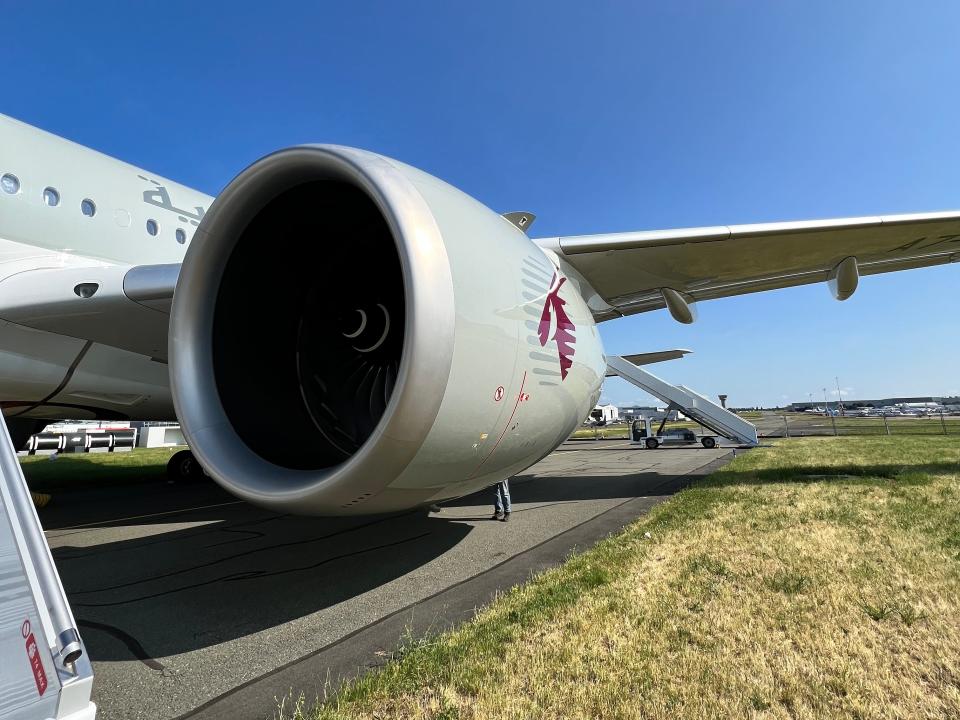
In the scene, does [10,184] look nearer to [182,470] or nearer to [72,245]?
[72,245]

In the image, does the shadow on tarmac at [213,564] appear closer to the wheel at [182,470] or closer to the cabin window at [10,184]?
the wheel at [182,470]

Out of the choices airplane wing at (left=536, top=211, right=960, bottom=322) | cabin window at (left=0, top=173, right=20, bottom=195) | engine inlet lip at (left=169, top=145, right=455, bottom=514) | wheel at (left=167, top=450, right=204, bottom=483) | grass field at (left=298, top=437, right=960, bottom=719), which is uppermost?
cabin window at (left=0, top=173, right=20, bottom=195)

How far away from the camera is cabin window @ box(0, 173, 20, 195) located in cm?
483

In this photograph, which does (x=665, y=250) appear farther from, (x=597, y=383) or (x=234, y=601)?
(x=234, y=601)

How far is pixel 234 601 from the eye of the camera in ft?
10.3

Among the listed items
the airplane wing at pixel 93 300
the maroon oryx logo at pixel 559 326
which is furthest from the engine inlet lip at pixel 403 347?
the airplane wing at pixel 93 300

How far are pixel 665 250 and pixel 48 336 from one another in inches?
246

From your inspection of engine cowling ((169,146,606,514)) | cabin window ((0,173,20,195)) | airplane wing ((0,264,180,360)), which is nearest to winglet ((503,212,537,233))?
engine cowling ((169,146,606,514))

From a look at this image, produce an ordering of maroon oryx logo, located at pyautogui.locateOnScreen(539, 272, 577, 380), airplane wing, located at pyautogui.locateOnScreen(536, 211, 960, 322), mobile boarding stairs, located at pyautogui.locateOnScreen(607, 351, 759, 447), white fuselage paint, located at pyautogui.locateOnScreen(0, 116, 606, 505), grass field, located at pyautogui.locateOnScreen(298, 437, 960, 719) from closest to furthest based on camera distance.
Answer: grass field, located at pyautogui.locateOnScreen(298, 437, 960, 719)
white fuselage paint, located at pyautogui.locateOnScreen(0, 116, 606, 505)
maroon oryx logo, located at pyautogui.locateOnScreen(539, 272, 577, 380)
airplane wing, located at pyautogui.locateOnScreen(536, 211, 960, 322)
mobile boarding stairs, located at pyautogui.locateOnScreen(607, 351, 759, 447)

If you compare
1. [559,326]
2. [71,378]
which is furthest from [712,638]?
[71,378]

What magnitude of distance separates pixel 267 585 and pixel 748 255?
5.84 metres

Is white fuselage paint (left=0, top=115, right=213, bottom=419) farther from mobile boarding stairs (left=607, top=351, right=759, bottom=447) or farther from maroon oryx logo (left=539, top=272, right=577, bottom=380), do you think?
mobile boarding stairs (left=607, top=351, right=759, bottom=447)

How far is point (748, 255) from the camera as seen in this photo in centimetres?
575

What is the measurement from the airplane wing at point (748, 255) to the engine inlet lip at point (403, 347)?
2433 mm
